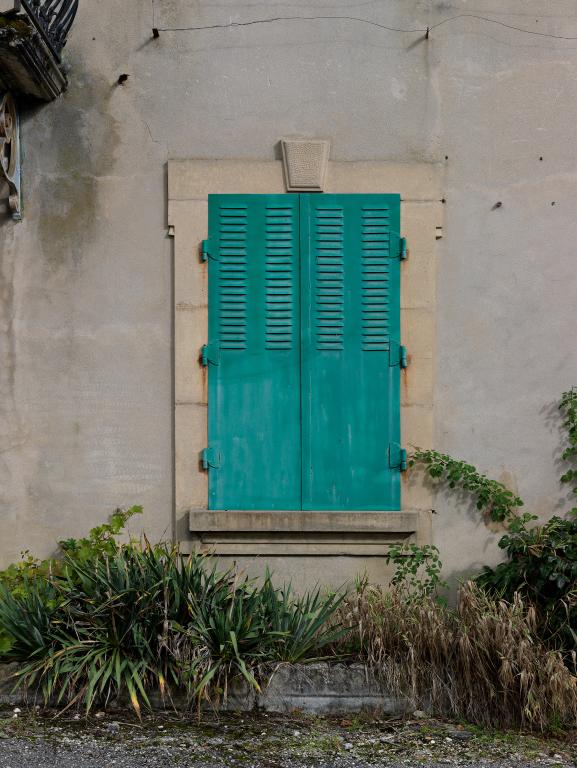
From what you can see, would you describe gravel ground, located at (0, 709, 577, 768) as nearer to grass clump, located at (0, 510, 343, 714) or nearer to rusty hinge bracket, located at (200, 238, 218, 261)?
grass clump, located at (0, 510, 343, 714)

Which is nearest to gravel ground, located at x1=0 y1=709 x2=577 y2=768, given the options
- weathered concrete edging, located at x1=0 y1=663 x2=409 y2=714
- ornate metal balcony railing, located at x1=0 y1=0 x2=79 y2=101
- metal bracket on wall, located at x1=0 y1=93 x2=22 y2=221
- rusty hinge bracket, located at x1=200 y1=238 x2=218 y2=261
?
weathered concrete edging, located at x1=0 y1=663 x2=409 y2=714

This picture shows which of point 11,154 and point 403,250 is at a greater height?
point 11,154

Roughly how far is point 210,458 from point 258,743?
5.92 feet

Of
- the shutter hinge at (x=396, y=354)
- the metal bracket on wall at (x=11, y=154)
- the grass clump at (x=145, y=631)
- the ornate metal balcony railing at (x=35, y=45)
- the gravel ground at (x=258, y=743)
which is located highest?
the ornate metal balcony railing at (x=35, y=45)

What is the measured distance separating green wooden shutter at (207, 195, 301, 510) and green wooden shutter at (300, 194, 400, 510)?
9 cm

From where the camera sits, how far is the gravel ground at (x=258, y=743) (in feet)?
13.9

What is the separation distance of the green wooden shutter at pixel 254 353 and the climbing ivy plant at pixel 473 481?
0.81 meters

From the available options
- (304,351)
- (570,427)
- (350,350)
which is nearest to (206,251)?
(304,351)

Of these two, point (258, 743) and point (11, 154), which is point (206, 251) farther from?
point (258, 743)

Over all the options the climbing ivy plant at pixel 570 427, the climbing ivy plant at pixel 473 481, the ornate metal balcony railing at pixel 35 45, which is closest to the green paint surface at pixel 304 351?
the climbing ivy plant at pixel 473 481

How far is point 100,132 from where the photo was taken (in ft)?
18.8

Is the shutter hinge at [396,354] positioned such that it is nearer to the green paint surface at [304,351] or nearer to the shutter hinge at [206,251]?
the green paint surface at [304,351]

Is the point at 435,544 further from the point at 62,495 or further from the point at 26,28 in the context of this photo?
the point at 26,28

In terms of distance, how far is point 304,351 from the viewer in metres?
5.64
